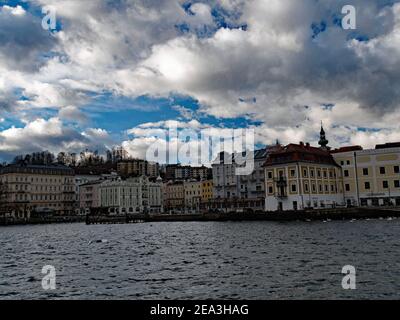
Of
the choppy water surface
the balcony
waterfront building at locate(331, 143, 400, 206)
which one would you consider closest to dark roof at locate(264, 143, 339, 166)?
the balcony

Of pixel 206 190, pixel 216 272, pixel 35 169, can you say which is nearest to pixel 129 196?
pixel 206 190

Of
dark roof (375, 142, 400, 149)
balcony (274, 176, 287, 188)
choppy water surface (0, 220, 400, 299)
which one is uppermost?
dark roof (375, 142, 400, 149)

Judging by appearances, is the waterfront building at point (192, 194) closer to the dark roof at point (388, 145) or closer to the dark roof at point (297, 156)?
the dark roof at point (297, 156)

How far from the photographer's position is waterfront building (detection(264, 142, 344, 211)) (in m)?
81.2

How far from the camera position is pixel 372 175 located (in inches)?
3396

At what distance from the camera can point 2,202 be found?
12344 centimetres

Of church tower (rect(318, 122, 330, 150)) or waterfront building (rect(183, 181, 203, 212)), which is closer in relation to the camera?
church tower (rect(318, 122, 330, 150))

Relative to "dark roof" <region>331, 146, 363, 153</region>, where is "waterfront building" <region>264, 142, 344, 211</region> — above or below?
below

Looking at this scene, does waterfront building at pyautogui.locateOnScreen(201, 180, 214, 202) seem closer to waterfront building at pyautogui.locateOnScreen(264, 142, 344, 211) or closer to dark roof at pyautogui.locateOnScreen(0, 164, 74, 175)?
dark roof at pyautogui.locateOnScreen(0, 164, 74, 175)

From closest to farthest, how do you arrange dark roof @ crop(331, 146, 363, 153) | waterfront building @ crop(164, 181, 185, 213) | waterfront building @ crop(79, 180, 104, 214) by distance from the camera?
dark roof @ crop(331, 146, 363, 153), waterfront building @ crop(79, 180, 104, 214), waterfront building @ crop(164, 181, 185, 213)

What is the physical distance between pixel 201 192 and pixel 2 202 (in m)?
60.8

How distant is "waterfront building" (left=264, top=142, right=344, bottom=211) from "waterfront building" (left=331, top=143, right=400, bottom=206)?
11.3 ft
